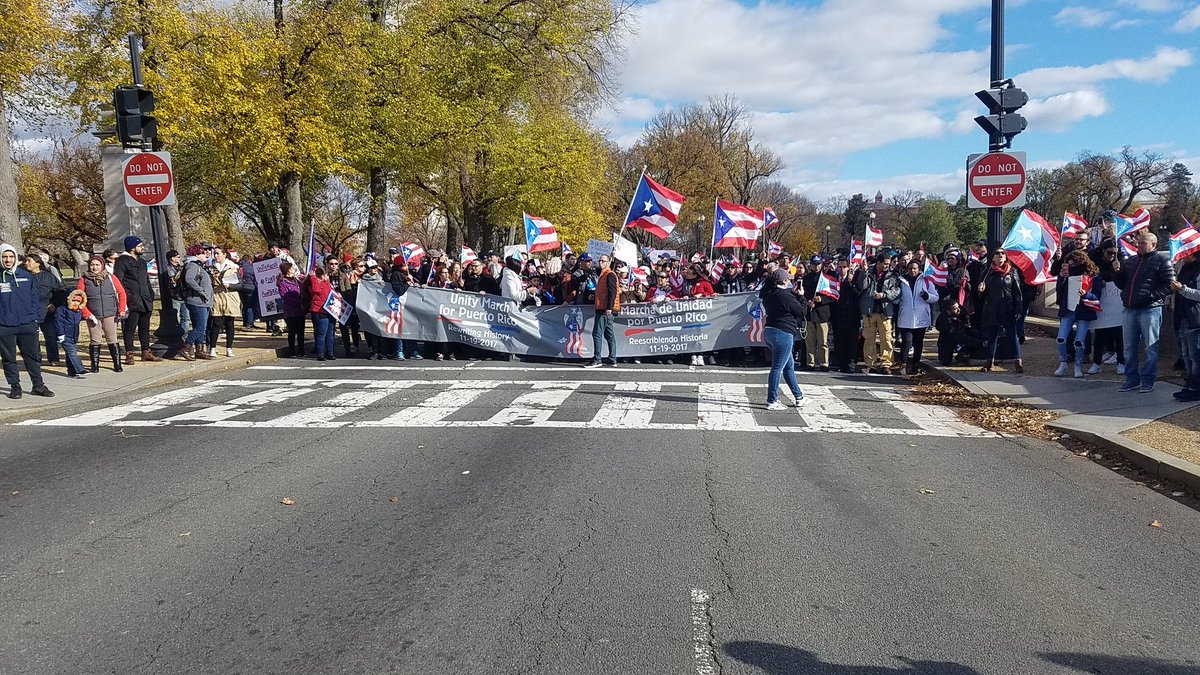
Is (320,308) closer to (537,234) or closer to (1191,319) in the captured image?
(537,234)

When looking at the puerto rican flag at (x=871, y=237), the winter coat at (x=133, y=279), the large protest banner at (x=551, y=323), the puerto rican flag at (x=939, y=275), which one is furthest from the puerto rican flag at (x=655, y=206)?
the puerto rican flag at (x=871, y=237)

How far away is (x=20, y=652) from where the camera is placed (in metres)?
3.59

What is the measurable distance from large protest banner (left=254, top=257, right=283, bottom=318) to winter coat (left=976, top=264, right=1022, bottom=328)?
12.9 m

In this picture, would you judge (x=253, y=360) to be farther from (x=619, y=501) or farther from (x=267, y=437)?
(x=619, y=501)

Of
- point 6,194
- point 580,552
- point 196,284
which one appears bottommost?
point 580,552

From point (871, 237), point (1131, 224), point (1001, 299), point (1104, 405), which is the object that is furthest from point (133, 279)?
point (871, 237)

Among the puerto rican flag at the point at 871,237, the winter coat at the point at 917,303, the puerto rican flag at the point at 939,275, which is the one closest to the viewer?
the winter coat at the point at 917,303

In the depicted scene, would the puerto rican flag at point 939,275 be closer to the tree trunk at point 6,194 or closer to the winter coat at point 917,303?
the winter coat at point 917,303

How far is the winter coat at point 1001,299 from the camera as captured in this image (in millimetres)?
Answer: 11836

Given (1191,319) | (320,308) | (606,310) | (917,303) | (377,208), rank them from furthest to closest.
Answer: (377,208), (320,308), (606,310), (917,303), (1191,319)

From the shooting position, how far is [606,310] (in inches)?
551

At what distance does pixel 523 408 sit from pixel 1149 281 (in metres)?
7.35

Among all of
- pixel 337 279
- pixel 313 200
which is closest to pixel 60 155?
pixel 313 200

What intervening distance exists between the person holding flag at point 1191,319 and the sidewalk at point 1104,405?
23cm
